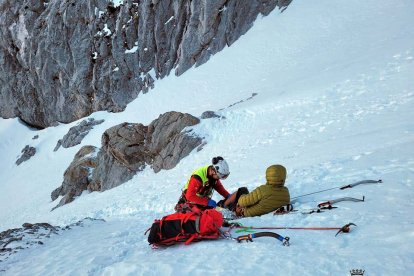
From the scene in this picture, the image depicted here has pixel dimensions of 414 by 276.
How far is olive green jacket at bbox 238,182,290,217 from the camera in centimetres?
730

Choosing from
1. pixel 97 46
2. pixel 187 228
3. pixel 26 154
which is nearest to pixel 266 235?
pixel 187 228

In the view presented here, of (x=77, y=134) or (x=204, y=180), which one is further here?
(x=77, y=134)

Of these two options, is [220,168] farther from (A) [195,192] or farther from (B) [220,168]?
(A) [195,192]

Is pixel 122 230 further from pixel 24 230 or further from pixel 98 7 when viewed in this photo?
pixel 98 7

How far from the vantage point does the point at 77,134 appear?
38.8 metres

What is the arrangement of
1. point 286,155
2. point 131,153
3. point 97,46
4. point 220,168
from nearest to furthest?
point 220,168 < point 286,155 < point 131,153 < point 97,46

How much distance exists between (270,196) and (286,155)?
18.5ft

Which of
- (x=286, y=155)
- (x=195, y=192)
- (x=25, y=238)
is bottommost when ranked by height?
(x=25, y=238)

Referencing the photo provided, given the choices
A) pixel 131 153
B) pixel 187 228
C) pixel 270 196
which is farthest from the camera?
pixel 131 153

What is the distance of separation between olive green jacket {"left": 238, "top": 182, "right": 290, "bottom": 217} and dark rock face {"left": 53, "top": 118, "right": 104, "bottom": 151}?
34.1 metres

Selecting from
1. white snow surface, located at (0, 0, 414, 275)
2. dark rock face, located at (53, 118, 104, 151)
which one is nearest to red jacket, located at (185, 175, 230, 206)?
white snow surface, located at (0, 0, 414, 275)

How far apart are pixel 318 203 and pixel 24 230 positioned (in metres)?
7.81

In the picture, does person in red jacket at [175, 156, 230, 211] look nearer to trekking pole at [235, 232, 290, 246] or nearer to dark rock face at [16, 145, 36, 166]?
trekking pole at [235, 232, 290, 246]

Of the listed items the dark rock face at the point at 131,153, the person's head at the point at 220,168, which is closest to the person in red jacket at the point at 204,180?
the person's head at the point at 220,168
